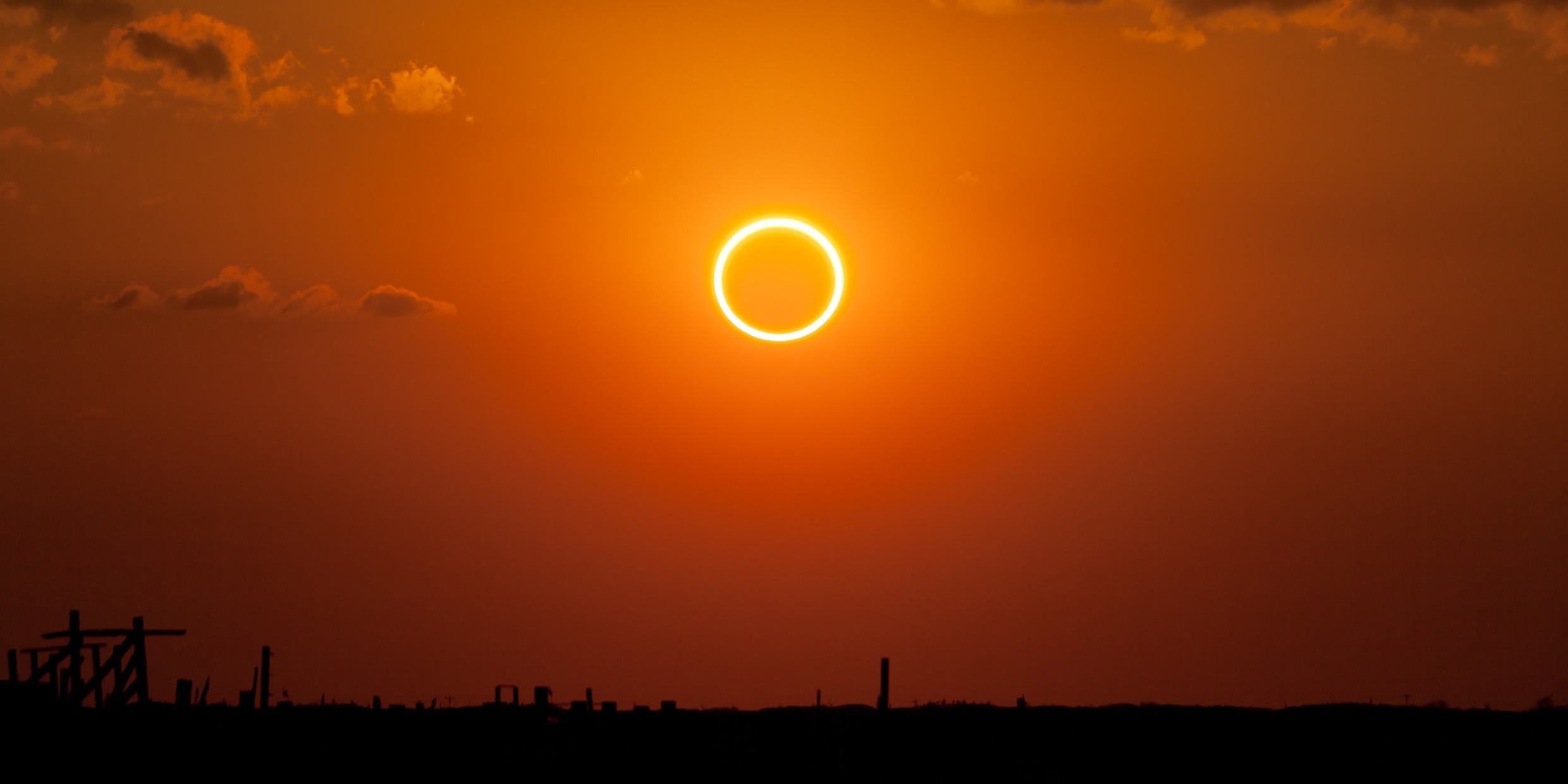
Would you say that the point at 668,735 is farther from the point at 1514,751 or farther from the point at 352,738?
the point at 1514,751

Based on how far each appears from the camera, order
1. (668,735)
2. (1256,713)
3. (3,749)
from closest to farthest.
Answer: (3,749) → (668,735) → (1256,713)

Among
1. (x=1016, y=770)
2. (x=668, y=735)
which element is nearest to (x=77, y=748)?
(x=668, y=735)

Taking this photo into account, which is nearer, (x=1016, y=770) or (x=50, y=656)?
(x=1016, y=770)
